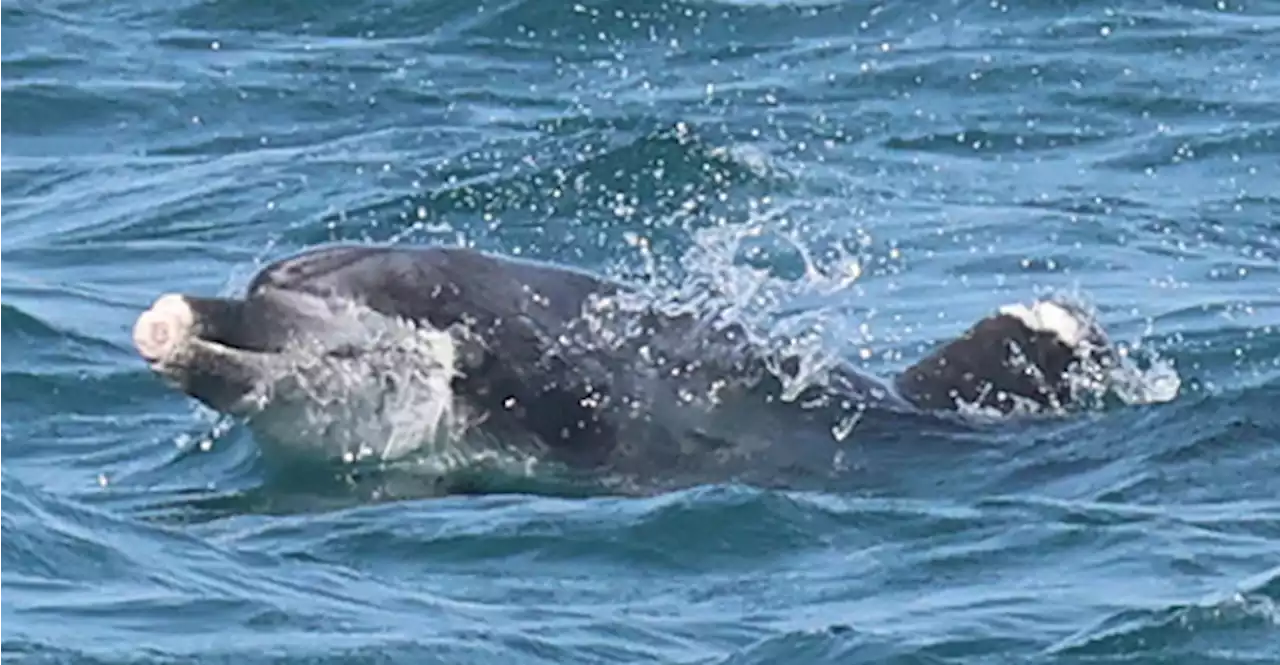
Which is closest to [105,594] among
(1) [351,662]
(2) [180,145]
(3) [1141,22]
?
(1) [351,662]

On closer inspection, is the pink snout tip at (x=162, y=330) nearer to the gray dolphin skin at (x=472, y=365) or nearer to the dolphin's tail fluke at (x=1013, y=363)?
the gray dolphin skin at (x=472, y=365)

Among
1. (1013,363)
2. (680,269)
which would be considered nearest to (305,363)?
(1013,363)

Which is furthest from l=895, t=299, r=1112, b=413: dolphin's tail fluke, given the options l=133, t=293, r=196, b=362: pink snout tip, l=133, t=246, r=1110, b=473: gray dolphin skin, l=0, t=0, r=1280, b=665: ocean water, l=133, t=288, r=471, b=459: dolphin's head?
l=133, t=293, r=196, b=362: pink snout tip

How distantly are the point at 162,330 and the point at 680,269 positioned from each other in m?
4.38

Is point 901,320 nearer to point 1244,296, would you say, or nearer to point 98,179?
point 1244,296

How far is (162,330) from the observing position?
11789mm

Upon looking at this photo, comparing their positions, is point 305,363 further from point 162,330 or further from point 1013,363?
point 1013,363

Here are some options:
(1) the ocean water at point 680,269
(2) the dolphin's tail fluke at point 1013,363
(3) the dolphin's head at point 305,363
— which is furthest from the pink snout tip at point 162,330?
(2) the dolphin's tail fluke at point 1013,363

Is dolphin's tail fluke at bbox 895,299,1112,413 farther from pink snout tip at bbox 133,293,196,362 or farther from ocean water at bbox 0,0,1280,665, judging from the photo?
pink snout tip at bbox 133,293,196,362

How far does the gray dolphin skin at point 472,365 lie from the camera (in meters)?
12.0

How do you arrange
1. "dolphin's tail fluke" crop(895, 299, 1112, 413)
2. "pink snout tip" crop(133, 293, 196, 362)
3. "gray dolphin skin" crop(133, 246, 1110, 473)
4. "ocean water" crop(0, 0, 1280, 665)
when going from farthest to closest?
"dolphin's tail fluke" crop(895, 299, 1112, 413) < "gray dolphin skin" crop(133, 246, 1110, 473) < "pink snout tip" crop(133, 293, 196, 362) < "ocean water" crop(0, 0, 1280, 665)

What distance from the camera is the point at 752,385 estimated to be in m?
12.3

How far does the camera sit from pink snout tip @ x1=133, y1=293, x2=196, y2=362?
11.8 metres

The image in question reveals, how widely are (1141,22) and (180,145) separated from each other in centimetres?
521
